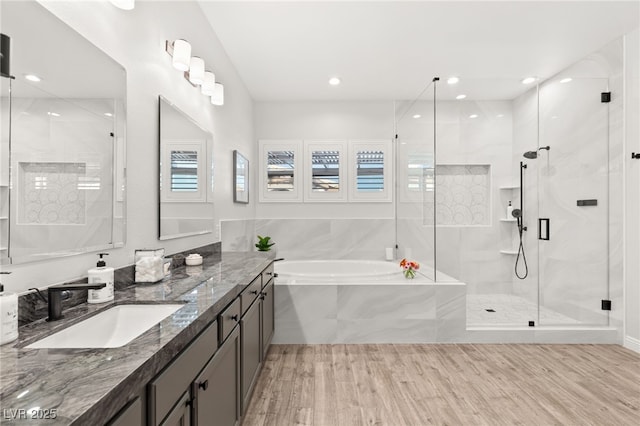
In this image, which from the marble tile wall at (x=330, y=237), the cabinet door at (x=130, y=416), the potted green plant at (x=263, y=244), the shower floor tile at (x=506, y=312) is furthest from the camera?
the marble tile wall at (x=330, y=237)

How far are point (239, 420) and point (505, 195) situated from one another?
13.8 feet

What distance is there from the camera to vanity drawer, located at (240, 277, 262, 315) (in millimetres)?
1801

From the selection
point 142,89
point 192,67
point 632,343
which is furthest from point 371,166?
point 142,89

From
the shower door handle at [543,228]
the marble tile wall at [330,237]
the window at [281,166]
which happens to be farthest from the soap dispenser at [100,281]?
the shower door handle at [543,228]

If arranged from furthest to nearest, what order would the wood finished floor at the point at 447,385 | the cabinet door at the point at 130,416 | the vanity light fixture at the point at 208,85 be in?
the vanity light fixture at the point at 208,85
the wood finished floor at the point at 447,385
the cabinet door at the point at 130,416

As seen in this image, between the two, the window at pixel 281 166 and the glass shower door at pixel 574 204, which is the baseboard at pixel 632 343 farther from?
the window at pixel 281 166

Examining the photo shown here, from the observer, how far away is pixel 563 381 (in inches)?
94.1

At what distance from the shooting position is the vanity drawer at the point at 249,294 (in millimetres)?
1801

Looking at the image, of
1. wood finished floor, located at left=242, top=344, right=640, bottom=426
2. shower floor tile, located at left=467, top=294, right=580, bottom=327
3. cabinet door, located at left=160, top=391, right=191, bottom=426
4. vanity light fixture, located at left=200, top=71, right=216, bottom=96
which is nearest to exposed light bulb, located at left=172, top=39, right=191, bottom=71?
vanity light fixture, located at left=200, top=71, right=216, bottom=96

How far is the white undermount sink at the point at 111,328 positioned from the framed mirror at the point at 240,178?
244cm

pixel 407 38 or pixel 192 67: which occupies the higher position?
pixel 407 38

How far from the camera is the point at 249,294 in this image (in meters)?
1.95

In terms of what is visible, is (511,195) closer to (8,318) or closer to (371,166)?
(371,166)

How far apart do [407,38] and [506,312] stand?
120 inches
